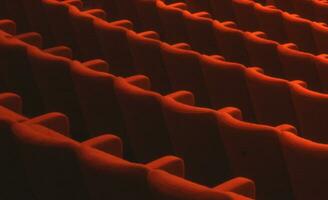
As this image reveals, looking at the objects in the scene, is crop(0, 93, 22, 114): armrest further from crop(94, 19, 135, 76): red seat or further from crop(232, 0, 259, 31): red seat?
crop(232, 0, 259, 31): red seat

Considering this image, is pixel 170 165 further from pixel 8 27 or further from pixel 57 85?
pixel 8 27

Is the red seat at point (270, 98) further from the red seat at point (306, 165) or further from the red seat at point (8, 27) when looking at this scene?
the red seat at point (8, 27)

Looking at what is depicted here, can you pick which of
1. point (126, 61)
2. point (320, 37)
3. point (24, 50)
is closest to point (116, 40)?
point (126, 61)

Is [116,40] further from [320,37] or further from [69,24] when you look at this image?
[320,37]

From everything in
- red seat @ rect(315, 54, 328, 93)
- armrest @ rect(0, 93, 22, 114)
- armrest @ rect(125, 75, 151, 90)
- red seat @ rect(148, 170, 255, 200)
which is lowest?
red seat @ rect(315, 54, 328, 93)

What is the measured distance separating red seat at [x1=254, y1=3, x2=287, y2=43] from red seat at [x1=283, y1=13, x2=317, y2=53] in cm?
1

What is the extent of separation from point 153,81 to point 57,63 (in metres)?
0.13

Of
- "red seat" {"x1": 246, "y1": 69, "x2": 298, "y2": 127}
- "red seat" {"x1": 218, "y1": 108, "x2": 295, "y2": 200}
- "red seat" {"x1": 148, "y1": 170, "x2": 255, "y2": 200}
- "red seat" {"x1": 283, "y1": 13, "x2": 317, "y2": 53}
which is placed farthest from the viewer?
"red seat" {"x1": 283, "y1": 13, "x2": 317, "y2": 53}

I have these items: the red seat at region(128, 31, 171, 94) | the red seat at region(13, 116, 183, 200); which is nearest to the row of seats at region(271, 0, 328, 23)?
the red seat at region(128, 31, 171, 94)

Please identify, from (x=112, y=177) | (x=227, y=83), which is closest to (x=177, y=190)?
(x=112, y=177)

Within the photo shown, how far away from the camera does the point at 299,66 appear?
58 cm

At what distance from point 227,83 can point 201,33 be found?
158 mm

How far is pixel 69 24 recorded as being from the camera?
0.63 metres

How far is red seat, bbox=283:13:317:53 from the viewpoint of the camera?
0.70 metres
